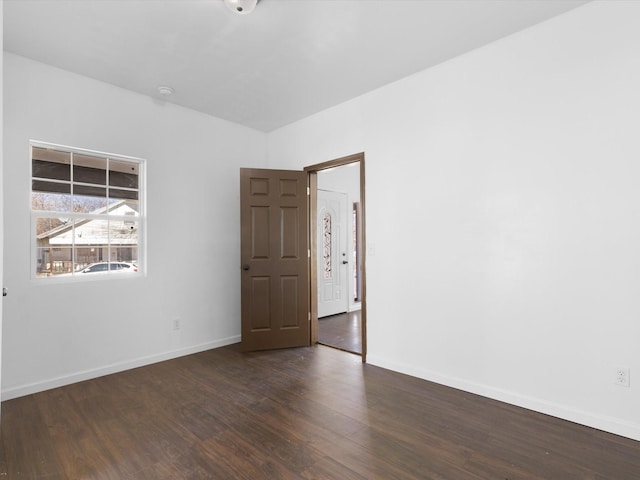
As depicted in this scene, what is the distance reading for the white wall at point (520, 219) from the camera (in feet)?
7.45

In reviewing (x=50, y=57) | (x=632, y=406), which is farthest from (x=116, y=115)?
(x=632, y=406)

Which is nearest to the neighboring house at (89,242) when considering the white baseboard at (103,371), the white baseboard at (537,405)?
the white baseboard at (103,371)

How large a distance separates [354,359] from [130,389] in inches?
83.8

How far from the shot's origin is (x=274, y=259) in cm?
416

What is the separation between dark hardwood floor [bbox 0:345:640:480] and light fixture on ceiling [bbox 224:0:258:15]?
283cm

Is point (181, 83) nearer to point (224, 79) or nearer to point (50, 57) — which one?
point (224, 79)

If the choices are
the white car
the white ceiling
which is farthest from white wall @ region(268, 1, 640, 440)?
the white car

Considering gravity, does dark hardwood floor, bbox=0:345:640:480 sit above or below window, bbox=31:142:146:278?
below

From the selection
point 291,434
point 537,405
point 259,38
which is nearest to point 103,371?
point 291,434

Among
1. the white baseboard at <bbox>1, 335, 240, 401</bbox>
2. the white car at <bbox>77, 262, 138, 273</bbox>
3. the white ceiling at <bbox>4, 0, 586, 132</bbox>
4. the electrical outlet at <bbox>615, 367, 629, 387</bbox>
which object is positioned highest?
the white ceiling at <bbox>4, 0, 586, 132</bbox>

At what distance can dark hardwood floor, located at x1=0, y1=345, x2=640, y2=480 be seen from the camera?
6.38ft

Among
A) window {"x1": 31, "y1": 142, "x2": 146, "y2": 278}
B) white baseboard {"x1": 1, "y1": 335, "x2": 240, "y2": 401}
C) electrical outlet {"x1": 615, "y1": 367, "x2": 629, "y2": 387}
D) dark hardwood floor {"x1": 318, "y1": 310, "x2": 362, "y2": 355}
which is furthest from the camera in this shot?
dark hardwood floor {"x1": 318, "y1": 310, "x2": 362, "y2": 355}

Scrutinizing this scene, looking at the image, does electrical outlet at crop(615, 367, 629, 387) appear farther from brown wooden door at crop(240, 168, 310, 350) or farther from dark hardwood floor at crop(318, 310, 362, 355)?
brown wooden door at crop(240, 168, 310, 350)

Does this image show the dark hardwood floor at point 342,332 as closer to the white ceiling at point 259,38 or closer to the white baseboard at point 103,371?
the white baseboard at point 103,371
